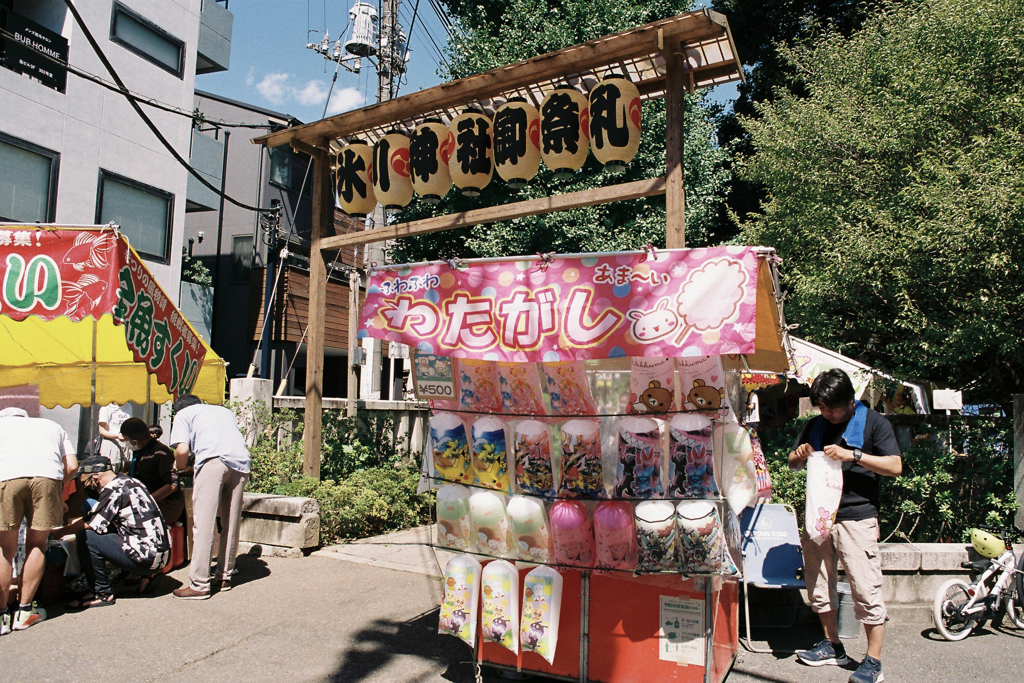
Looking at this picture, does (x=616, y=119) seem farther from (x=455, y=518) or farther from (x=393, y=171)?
(x=455, y=518)

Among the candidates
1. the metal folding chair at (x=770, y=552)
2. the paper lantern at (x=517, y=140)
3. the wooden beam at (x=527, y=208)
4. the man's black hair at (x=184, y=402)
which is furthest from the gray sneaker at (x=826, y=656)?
the man's black hair at (x=184, y=402)

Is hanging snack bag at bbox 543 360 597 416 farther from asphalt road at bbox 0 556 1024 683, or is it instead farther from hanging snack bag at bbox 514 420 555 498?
asphalt road at bbox 0 556 1024 683

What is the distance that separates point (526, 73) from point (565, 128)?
786mm

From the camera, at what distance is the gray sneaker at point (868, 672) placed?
14.6 feet

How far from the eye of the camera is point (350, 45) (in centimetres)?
2080

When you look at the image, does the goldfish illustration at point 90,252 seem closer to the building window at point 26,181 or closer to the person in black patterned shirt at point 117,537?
the person in black patterned shirt at point 117,537

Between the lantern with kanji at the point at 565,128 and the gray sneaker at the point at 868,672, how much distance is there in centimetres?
500

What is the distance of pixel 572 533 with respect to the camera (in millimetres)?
4203

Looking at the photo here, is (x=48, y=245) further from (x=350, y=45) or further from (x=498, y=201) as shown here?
(x=350, y=45)

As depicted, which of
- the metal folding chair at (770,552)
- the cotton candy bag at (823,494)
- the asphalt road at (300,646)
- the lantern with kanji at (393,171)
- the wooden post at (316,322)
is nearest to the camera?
the cotton candy bag at (823,494)

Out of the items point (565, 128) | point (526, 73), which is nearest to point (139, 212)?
point (526, 73)

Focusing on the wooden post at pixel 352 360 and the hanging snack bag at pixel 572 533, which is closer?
the hanging snack bag at pixel 572 533

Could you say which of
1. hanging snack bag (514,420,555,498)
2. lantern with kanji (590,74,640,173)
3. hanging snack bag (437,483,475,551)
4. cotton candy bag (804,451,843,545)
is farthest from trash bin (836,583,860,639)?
lantern with kanji (590,74,640,173)

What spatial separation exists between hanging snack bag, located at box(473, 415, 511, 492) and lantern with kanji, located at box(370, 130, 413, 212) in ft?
15.5
